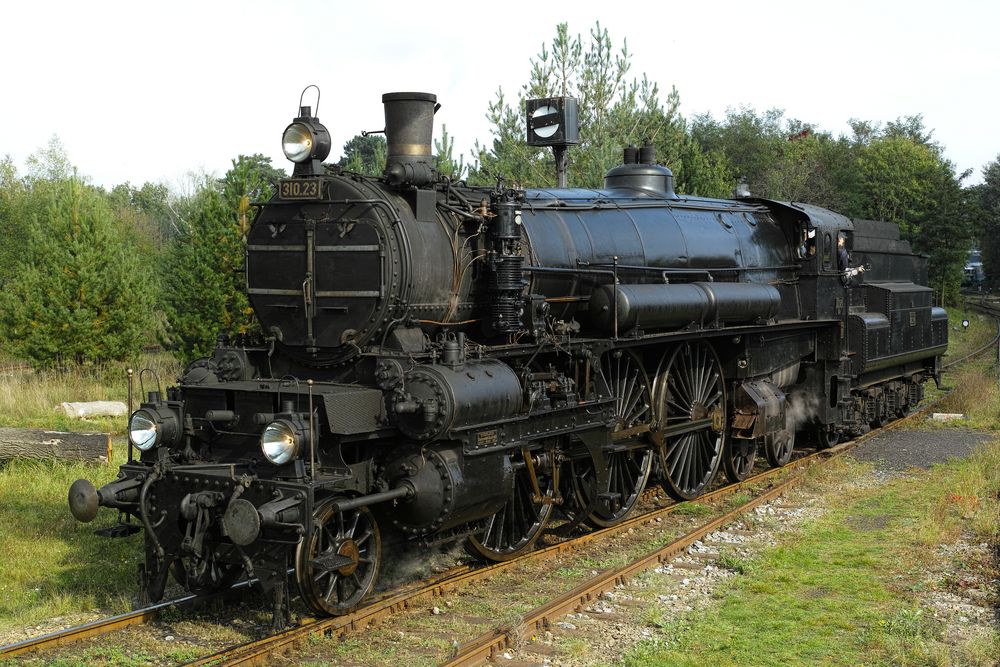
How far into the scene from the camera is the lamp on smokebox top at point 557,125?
1349 centimetres

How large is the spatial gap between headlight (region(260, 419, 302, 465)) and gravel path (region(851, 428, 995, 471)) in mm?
9713

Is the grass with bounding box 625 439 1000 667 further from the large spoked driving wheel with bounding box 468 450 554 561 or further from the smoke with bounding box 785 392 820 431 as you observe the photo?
the smoke with bounding box 785 392 820 431

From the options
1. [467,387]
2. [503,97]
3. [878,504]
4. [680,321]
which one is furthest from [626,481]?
[503,97]

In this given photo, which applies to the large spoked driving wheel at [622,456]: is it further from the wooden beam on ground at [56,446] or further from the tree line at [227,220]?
the wooden beam on ground at [56,446]

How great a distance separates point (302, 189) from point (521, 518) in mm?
3672

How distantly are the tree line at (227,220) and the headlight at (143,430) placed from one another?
1434mm

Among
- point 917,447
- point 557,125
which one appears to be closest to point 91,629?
point 557,125

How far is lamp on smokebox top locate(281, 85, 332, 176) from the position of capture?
26.9 feet

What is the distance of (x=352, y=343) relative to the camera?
782 cm

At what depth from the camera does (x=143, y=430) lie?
7.70m

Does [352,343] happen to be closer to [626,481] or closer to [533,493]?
[533,493]

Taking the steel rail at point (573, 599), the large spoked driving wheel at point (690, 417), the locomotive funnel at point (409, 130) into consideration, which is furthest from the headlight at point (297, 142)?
the large spoked driving wheel at point (690, 417)

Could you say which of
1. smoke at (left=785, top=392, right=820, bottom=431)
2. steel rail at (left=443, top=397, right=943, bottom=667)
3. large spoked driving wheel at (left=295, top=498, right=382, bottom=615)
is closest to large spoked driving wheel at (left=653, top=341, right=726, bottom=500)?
steel rail at (left=443, top=397, right=943, bottom=667)

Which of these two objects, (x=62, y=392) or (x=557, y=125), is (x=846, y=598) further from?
(x=62, y=392)
